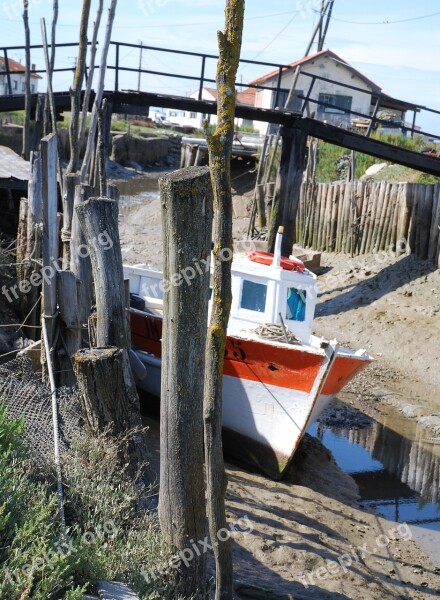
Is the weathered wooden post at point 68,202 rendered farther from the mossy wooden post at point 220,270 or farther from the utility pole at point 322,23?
the utility pole at point 322,23

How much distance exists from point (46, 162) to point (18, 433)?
4.46m

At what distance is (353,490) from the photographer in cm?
1160

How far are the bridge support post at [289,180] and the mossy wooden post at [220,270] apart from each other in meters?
13.7

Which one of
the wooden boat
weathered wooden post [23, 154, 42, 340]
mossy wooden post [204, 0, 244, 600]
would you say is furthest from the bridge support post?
mossy wooden post [204, 0, 244, 600]

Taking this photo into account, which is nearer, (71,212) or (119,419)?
(119,419)

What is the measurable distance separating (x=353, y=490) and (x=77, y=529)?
255 inches

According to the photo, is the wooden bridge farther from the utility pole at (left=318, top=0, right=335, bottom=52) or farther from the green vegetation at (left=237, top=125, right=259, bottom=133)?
the green vegetation at (left=237, top=125, right=259, bottom=133)

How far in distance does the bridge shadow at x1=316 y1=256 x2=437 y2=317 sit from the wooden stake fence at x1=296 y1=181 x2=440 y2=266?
35cm

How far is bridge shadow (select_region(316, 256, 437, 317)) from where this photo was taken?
18.9 m

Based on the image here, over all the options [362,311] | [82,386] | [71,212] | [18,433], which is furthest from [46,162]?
[362,311]

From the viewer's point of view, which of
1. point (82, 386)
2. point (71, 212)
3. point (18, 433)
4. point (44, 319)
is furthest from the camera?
point (71, 212)

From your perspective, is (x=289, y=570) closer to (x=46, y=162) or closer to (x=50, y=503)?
(x=50, y=503)

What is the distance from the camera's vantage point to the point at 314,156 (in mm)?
25188

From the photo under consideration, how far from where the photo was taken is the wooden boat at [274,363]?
11.4 metres
